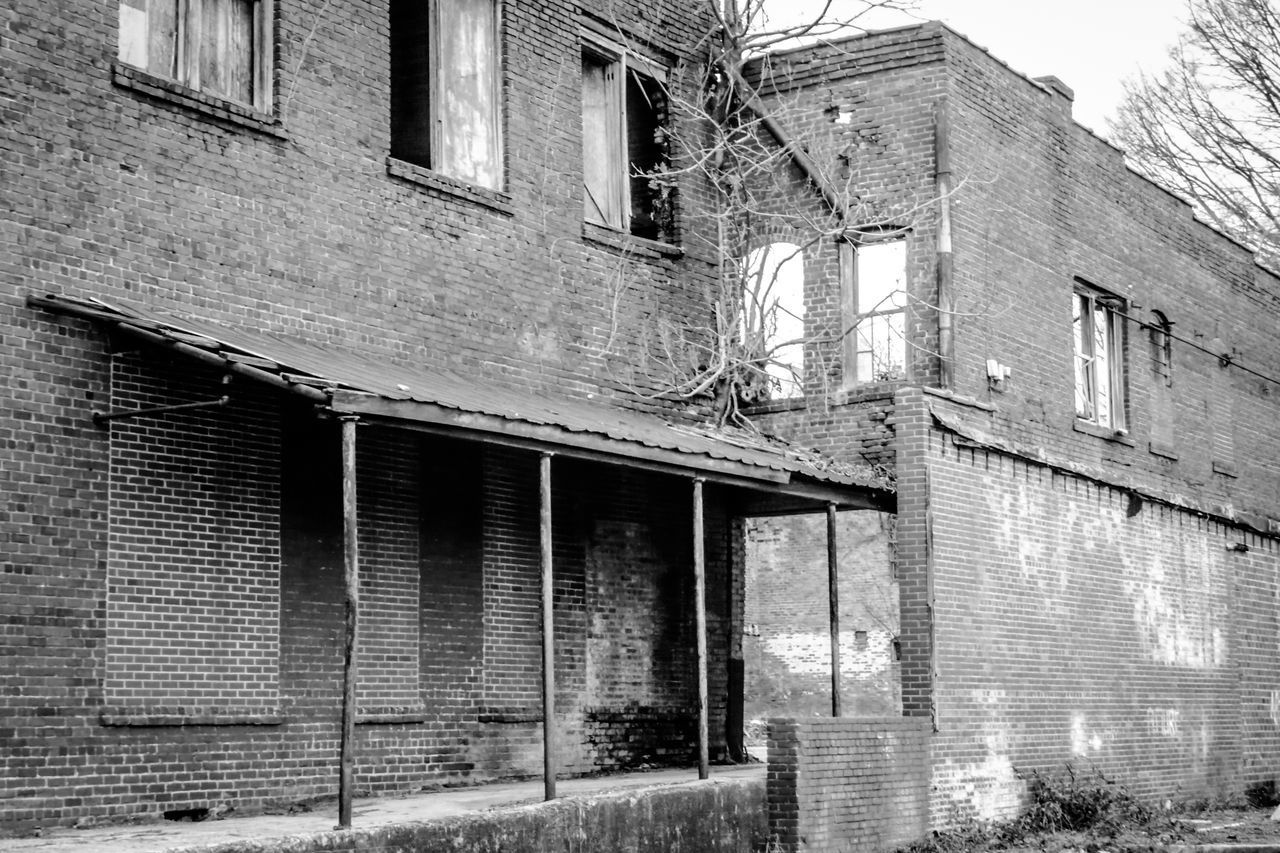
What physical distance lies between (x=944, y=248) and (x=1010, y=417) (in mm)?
2102

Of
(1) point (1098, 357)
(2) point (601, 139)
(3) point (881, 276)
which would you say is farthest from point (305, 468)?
(1) point (1098, 357)

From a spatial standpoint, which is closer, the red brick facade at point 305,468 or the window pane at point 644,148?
the red brick facade at point 305,468

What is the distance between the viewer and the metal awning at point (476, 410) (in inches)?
404

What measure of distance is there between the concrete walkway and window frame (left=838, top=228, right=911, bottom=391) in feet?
15.9

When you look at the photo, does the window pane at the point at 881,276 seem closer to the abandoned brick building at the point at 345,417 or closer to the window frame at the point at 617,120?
the abandoned brick building at the point at 345,417

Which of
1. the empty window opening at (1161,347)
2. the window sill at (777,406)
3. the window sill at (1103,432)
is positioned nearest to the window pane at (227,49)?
the window sill at (777,406)

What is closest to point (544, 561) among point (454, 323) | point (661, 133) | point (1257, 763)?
point (454, 323)

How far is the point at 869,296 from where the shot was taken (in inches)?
679

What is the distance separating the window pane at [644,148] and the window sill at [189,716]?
716cm

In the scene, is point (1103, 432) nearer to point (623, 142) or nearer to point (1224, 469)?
point (1224, 469)

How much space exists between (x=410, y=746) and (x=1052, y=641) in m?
7.42

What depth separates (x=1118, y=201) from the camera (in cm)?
2053

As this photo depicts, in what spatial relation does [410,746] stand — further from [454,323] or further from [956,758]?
[956,758]

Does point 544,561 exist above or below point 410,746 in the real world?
above
